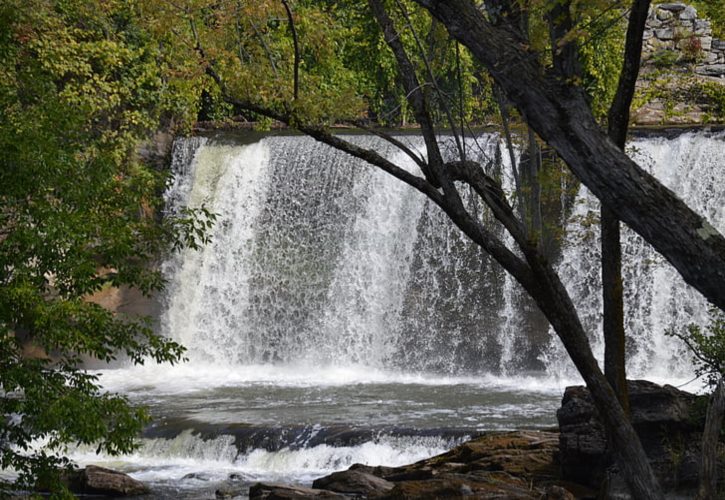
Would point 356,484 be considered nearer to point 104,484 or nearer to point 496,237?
point 104,484

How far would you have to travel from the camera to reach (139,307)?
68.5 feet

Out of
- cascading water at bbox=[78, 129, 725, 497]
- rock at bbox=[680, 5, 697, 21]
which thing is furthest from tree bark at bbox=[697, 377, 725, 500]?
rock at bbox=[680, 5, 697, 21]

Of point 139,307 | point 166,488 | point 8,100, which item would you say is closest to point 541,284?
point 8,100

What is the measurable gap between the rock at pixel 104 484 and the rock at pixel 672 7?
13843 millimetres

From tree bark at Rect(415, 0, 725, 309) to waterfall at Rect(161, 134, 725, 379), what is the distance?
1130 centimetres

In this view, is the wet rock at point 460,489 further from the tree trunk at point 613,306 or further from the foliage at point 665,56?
the foliage at point 665,56

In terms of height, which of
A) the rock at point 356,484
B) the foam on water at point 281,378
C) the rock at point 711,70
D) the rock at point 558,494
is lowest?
the rock at point 356,484

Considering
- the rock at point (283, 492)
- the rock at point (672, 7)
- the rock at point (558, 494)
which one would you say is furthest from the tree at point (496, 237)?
the rock at point (672, 7)

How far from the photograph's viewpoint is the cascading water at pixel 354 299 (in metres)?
16.5

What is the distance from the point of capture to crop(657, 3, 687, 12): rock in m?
21.0

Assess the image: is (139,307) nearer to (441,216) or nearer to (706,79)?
(441,216)

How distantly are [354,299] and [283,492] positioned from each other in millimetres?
9289

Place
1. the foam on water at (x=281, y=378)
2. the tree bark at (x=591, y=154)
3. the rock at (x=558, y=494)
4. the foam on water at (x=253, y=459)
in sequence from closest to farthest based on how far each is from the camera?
the tree bark at (x=591, y=154)
the rock at (x=558, y=494)
the foam on water at (x=253, y=459)
the foam on water at (x=281, y=378)

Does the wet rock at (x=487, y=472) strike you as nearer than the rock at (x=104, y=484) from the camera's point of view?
Yes
